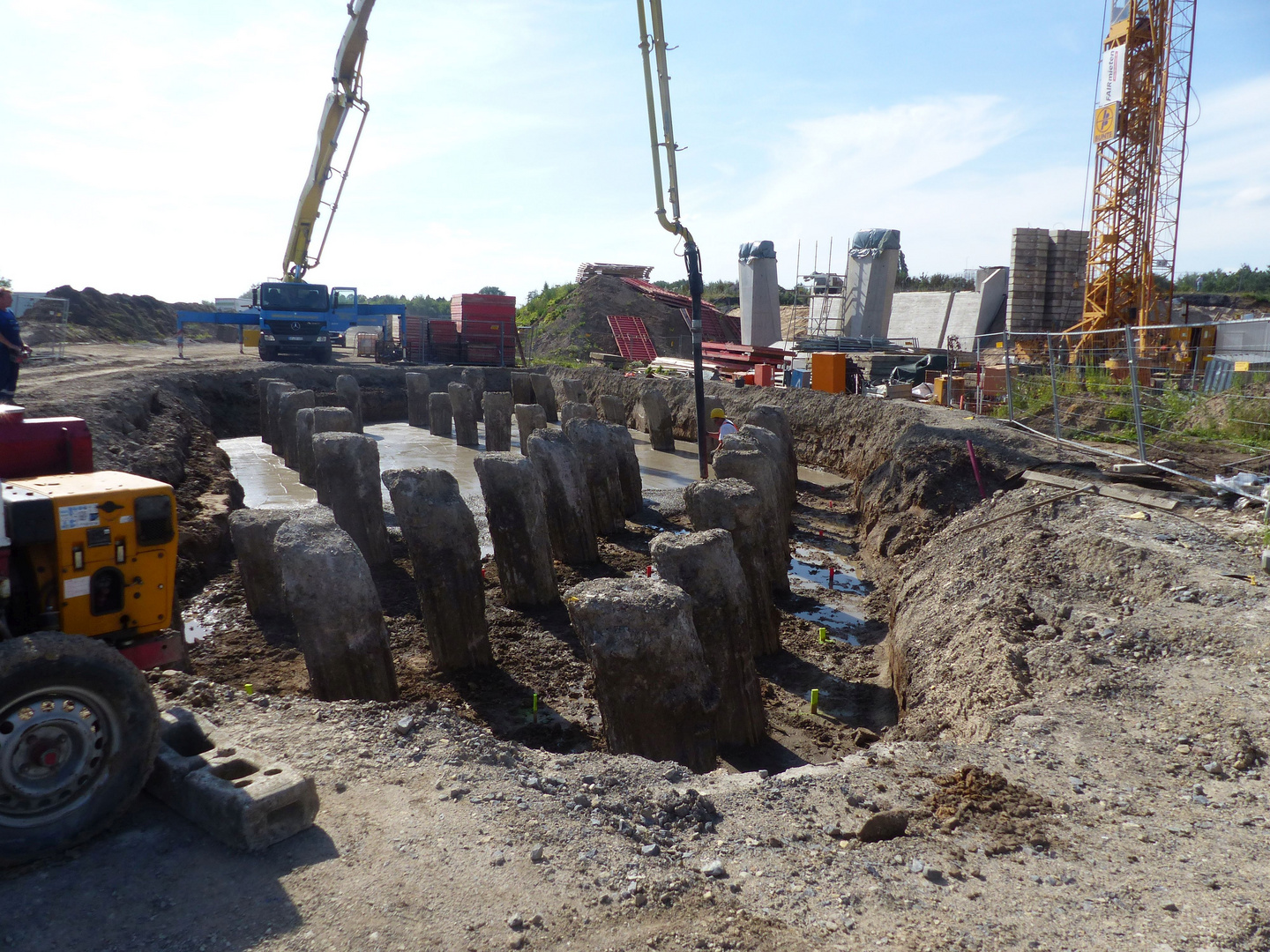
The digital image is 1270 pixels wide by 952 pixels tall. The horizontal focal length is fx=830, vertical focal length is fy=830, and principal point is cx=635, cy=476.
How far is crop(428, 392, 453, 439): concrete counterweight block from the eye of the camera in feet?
59.9

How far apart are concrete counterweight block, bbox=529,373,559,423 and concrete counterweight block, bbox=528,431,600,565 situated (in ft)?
34.7

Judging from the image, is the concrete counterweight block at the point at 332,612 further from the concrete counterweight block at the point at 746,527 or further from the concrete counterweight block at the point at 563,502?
the concrete counterweight block at the point at 563,502

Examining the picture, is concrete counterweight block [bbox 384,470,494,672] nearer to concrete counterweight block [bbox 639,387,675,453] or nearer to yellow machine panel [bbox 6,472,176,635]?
yellow machine panel [bbox 6,472,176,635]

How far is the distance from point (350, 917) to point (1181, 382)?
1647 centimetres

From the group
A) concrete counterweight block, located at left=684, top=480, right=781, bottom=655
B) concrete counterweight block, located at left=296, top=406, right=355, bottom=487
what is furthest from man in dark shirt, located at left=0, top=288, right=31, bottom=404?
concrete counterweight block, located at left=684, top=480, right=781, bottom=655

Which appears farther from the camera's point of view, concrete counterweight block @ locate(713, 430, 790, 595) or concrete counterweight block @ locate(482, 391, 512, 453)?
concrete counterweight block @ locate(482, 391, 512, 453)

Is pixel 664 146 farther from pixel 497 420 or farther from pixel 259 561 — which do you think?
pixel 259 561

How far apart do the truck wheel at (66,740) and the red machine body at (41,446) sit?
1310 millimetres

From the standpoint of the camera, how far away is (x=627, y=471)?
38.3 ft

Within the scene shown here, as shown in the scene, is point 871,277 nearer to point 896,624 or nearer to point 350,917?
point 896,624

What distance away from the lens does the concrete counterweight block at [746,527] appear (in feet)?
24.9

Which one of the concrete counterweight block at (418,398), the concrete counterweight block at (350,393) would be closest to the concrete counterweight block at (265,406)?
the concrete counterweight block at (350,393)

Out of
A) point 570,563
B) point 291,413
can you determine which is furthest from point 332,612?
point 291,413

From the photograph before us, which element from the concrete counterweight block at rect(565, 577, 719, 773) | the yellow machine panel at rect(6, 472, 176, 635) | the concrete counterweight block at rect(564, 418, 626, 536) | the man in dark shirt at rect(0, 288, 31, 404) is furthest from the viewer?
the concrete counterweight block at rect(564, 418, 626, 536)
